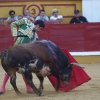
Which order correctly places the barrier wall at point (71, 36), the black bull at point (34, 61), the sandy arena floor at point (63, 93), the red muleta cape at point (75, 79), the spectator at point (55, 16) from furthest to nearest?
the spectator at point (55, 16), the barrier wall at point (71, 36), the red muleta cape at point (75, 79), the black bull at point (34, 61), the sandy arena floor at point (63, 93)

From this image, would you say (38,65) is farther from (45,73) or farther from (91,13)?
(91,13)

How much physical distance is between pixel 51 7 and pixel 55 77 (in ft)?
19.7

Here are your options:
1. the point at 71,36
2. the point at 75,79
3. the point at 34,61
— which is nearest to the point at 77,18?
the point at 71,36

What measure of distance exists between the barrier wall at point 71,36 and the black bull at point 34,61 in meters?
4.79

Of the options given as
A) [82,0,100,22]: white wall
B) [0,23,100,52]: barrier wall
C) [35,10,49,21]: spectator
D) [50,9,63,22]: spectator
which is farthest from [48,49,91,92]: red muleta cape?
[82,0,100,22]: white wall

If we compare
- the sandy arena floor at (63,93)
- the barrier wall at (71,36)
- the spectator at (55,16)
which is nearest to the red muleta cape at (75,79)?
the sandy arena floor at (63,93)

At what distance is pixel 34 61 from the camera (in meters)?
6.61

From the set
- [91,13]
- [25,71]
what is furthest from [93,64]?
[25,71]

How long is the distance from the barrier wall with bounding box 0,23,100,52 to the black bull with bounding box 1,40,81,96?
4794mm

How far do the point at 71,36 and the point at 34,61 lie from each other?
5425mm

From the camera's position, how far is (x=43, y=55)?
6.74 meters

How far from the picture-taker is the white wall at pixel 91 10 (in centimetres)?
1286

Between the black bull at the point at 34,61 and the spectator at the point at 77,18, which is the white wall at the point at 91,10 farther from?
the black bull at the point at 34,61

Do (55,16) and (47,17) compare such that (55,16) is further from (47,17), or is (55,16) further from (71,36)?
(71,36)
